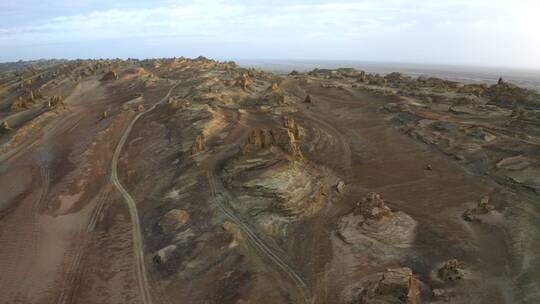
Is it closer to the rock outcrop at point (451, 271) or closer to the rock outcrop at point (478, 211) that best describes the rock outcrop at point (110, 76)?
the rock outcrop at point (478, 211)

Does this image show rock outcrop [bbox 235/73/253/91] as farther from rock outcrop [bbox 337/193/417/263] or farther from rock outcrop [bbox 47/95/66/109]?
rock outcrop [bbox 337/193/417/263]

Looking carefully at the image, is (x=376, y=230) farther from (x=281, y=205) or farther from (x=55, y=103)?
(x=55, y=103)

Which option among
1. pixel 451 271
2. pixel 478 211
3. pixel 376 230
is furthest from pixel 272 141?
pixel 451 271

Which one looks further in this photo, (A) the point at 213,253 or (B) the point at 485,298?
(A) the point at 213,253

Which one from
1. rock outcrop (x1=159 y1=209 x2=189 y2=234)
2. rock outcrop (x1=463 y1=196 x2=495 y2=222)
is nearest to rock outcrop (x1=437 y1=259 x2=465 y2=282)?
rock outcrop (x1=463 y1=196 x2=495 y2=222)

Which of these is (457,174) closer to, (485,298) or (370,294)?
(485,298)

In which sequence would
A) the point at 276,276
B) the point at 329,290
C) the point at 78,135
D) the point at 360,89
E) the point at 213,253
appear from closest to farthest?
the point at 329,290, the point at 276,276, the point at 213,253, the point at 78,135, the point at 360,89

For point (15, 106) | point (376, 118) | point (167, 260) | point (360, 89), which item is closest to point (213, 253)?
point (167, 260)
